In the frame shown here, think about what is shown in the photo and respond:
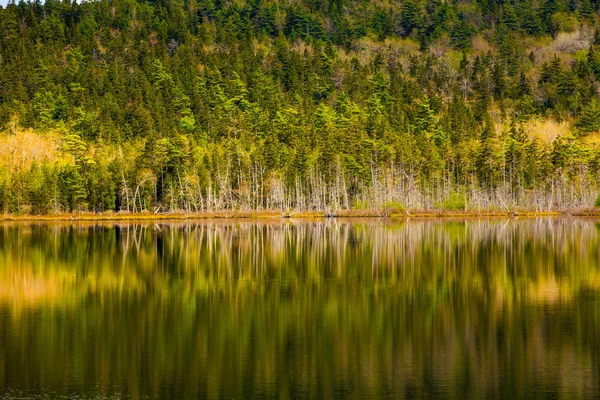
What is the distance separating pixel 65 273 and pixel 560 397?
41.3 metres

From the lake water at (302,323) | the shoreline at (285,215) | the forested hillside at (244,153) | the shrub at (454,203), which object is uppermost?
the forested hillside at (244,153)

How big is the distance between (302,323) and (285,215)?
350 feet

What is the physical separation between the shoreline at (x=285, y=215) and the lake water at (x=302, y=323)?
67637 mm

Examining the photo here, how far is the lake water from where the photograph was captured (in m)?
27.6

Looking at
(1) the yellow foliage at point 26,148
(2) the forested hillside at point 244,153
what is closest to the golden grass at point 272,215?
(2) the forested hillside at point 244,153

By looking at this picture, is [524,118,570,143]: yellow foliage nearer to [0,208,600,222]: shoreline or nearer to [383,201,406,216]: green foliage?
[0,208,600,222]: shoreline

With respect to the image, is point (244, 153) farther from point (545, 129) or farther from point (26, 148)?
point (545, 129)

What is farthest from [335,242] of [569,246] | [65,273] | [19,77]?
[19,77]

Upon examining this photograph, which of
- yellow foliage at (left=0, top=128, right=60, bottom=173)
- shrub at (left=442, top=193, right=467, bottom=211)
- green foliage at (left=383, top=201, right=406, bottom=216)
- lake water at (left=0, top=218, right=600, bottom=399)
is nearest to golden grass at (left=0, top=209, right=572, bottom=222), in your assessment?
green foliage at (left=383, top=201, right=406, bottom=216)

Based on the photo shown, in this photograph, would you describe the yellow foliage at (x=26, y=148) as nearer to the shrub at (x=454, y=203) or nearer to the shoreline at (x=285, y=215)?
the shoreline at (x=285, y=215)

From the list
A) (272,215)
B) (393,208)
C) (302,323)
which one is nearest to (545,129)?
(393,208)

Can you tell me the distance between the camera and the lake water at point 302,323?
27.6 m

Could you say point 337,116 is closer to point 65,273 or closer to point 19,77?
point 19,77

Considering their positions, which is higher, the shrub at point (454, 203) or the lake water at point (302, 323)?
the shrub at point (454, 203)
